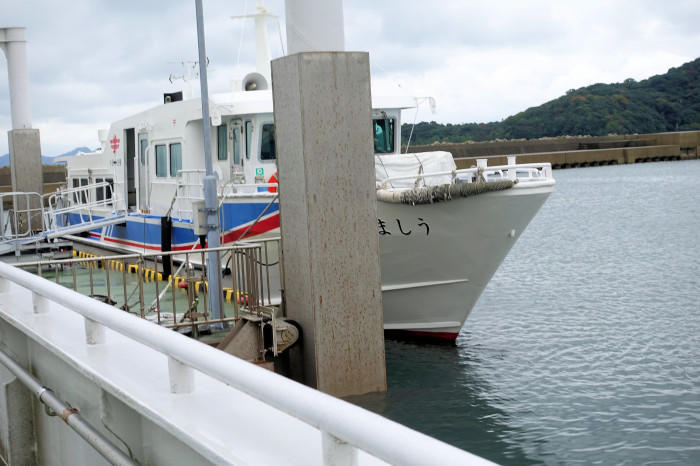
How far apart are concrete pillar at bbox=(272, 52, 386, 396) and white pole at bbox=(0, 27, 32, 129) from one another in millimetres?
20806

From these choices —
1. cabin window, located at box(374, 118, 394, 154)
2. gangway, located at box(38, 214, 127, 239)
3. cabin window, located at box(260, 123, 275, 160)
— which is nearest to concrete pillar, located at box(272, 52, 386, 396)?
cabin window, located at box(260, 123, 275, 160)

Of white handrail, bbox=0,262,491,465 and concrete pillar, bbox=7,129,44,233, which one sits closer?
white handrail, bbox=0,262,491,465

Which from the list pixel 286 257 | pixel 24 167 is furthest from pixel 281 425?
pixel 24 167

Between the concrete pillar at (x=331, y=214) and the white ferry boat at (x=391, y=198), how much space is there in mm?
1760

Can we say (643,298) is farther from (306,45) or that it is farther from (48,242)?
(48,242)

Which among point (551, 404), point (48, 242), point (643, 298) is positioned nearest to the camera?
point (551, 404)

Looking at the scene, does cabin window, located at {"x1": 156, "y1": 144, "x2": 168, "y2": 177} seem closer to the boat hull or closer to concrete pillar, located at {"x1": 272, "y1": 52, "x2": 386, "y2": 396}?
the boat hull

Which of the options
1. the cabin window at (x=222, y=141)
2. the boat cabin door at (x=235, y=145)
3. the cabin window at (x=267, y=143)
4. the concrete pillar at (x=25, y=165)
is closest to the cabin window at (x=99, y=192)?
the concrete pillar at (x=25, y=165)

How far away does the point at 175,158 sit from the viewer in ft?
50.6

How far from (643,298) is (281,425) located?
14479 mm

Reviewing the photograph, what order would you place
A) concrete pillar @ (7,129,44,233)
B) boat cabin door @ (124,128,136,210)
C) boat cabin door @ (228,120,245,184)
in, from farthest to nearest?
concrete pillar @ (7,129,44,233) → boat cabin door @ (124,128,136,210) → boat cabin door @ (228,120,245,184)

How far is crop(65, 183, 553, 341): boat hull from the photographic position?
444 inches

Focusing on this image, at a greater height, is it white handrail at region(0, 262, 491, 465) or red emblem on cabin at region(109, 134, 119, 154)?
red emblem on cabin at region(109, 134, 119, 154)

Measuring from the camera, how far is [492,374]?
11375mm
